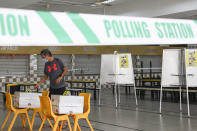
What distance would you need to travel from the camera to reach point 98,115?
293 inches

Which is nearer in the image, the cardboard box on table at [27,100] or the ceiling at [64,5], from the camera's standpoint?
the cardboard box on table at [27,100]

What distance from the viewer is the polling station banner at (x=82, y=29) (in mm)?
1454

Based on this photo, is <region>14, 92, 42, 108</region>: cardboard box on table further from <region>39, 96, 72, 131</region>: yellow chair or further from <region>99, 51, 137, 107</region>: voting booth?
<region>99, 51, 137, 107</region>: voting booth

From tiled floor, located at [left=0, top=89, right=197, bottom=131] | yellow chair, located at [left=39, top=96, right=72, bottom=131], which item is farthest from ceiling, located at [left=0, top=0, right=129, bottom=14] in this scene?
yellow chair, located at [left=39, top=96, right=72, bottom=131]

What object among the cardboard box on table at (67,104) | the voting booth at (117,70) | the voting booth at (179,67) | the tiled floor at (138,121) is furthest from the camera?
the voting booth at (117,70)

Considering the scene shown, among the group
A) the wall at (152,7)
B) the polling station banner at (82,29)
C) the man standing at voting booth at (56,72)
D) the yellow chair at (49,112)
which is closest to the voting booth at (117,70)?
the wall at (152,7)

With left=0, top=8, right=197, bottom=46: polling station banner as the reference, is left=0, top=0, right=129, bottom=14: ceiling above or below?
above

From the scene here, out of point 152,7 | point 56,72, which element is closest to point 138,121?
point 56,72

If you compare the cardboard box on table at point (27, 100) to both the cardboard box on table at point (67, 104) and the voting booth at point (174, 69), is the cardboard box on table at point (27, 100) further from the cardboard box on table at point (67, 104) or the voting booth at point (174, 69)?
the voting booth at point (174, 69)

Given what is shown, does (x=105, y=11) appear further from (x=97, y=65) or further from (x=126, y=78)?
(x=97, y=65)

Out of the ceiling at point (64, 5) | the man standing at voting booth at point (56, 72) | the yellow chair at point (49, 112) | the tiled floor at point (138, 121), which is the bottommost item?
the tiled floor at point (138, 121)

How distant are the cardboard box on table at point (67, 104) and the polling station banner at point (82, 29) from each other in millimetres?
2626

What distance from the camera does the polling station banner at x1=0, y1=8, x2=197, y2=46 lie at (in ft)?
4.77

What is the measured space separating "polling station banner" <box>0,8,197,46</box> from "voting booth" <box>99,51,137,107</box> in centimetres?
737
